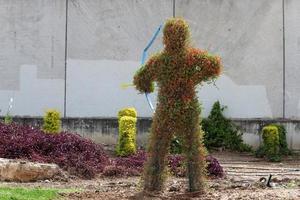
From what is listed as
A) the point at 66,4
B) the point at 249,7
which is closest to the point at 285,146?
the point at 249,7

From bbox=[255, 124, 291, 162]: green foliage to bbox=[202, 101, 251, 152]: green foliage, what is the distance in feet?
2.01

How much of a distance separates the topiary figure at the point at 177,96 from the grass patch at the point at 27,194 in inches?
55.9

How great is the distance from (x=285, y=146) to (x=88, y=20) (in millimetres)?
6336

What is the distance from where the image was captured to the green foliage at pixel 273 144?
636 inches

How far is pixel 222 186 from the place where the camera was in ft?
35.6

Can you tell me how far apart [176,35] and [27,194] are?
10.4ft

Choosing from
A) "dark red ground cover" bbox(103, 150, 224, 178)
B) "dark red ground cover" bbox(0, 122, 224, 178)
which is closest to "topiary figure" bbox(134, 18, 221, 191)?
"dark red ground cover" bbox(0, 122, 224, 178)

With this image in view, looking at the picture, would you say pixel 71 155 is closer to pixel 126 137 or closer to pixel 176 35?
pixel 126 137

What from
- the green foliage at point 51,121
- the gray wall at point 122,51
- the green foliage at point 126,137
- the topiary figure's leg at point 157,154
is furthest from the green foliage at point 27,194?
the gray wall at point 122,51

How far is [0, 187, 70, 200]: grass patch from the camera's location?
884 cm

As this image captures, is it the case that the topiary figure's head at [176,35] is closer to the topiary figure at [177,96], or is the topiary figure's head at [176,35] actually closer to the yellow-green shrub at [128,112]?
the topiary figure at [177,96]

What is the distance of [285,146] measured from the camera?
16.6 meters

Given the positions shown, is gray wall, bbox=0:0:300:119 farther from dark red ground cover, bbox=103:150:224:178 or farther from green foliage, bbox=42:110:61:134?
dark red ground cover, bbox=103:150:224:178

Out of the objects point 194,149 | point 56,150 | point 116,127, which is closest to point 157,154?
point 194,149
